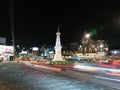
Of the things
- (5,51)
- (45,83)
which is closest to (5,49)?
(5,51)

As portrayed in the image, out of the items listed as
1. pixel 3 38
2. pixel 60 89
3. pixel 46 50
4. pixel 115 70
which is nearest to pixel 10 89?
pixel 60 89

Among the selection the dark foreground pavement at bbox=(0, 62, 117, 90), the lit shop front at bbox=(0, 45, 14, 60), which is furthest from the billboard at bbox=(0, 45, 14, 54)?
the dark foreground pavement at bbox=(0, 62, 117, 90)

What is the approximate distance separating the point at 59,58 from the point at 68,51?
10590 cm

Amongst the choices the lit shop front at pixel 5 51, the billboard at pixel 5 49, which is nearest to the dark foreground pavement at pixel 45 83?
the billboard at pixel 5 49

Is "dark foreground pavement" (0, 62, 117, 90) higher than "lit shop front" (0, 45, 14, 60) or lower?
lower

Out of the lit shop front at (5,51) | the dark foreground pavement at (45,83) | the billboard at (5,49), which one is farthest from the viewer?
the lit shop front at (5,51)

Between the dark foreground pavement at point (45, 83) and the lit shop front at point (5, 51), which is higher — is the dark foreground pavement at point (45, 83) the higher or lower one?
the lower one

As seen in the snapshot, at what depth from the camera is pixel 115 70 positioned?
20.2 m

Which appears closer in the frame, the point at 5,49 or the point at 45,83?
the point at 45,83

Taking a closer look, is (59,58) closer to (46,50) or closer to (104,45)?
(104,45)

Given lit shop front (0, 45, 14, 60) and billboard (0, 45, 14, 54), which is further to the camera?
lit shop front (0, 45, 14, 60)

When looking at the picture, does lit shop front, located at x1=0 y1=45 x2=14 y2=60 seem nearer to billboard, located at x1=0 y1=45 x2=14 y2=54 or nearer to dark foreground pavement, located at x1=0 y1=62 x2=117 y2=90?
billboard, located at x1=0 y1=45 x2=14 y2=54

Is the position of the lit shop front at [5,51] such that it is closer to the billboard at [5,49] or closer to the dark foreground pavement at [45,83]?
the billboard at [5,49]

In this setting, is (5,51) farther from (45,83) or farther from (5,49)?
(45,83)
